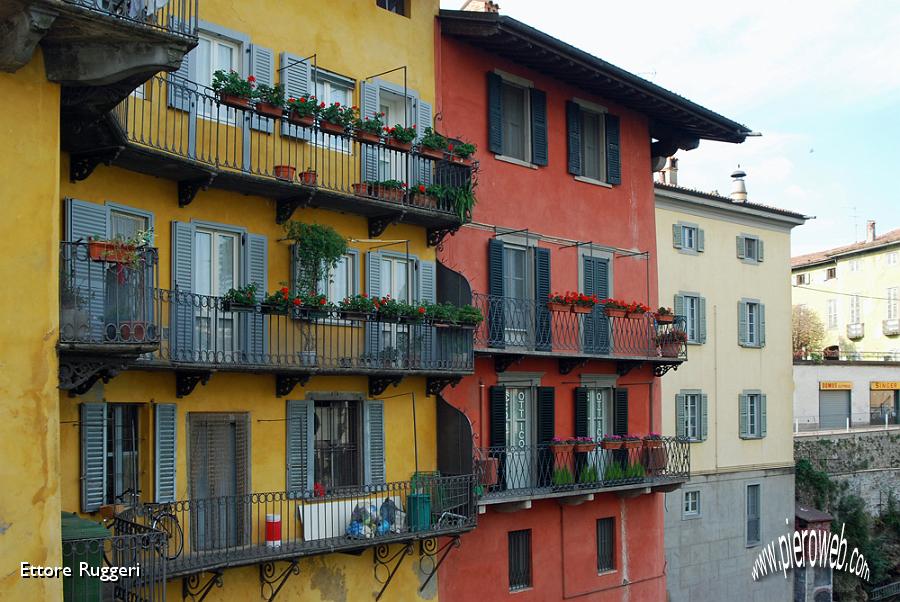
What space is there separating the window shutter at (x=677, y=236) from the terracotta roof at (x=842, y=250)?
28807 millimetres

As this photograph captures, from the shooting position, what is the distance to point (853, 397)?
44188 millimetres

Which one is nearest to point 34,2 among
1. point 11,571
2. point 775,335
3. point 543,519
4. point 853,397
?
point 11,571

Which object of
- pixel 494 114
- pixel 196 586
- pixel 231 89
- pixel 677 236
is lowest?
pixel 196 586

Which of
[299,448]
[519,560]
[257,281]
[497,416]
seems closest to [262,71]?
[257,281]

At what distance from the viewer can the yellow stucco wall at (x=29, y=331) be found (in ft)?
32.4

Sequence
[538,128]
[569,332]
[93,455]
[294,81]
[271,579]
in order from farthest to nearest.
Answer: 1. [569,332]
2. [538,128]
3. [294,81]
4. [271,579]
5. [93,455]

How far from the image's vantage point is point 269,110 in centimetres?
1553

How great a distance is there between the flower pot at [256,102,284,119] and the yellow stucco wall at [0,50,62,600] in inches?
202

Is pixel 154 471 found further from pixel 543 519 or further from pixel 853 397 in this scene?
pixel 853 397

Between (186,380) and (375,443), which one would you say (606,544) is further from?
(186,380)

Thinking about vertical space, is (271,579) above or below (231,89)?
below

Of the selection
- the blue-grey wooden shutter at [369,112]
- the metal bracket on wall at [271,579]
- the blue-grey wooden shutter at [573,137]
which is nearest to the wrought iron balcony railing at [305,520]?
the metal bracket on wall at [271,579]

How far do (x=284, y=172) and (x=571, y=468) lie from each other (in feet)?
27.8

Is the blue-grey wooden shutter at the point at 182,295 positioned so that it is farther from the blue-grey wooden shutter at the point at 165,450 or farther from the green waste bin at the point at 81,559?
the green waste bin at the point at 81,559
